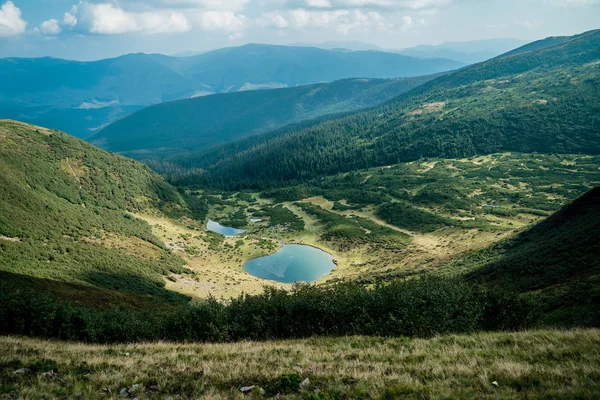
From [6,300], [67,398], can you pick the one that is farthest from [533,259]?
[6,300]

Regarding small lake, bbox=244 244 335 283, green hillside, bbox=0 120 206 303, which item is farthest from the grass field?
small lake, bbox=244 244 335 283

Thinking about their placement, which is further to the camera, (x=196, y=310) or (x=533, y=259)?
(x=533, y=259)

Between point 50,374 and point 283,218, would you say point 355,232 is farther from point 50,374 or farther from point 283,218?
point 50,374

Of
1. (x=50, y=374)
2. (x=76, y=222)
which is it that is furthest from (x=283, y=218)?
(x=50, y=374)

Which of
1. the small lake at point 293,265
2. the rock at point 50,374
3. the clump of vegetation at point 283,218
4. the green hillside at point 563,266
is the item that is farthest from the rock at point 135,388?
the clump of vegetation at point 283,218

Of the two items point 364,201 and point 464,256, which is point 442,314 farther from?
point 364,201

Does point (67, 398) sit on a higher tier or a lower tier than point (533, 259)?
higher
